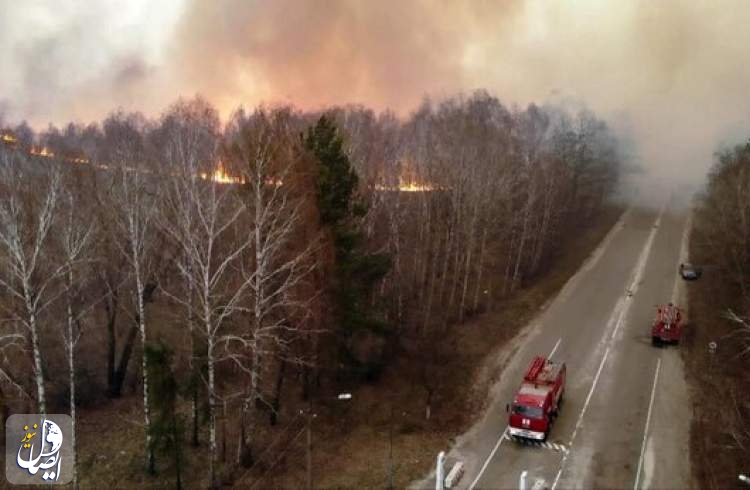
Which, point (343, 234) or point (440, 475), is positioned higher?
point (343, 234)

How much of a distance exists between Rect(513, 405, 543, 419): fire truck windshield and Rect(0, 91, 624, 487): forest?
13.6ft

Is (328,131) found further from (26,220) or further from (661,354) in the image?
(661,354)

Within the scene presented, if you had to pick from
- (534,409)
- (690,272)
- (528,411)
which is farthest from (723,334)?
(528,411)

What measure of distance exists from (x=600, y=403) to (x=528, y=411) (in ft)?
Answer: 16.9

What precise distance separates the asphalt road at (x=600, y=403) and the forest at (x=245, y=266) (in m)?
3.84

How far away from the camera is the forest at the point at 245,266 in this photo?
69.3ft

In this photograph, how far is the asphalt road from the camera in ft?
71.2

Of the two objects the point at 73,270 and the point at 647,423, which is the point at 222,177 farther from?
the point at 647,423

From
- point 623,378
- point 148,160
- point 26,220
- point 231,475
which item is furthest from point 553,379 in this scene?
point 148,160

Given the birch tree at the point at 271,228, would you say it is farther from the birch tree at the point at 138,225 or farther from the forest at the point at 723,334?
the forest at the point at 723,334

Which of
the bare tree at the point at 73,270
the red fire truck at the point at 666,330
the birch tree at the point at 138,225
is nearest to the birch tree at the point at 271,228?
the birch tree at the point at 138,225

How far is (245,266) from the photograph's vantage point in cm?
2459

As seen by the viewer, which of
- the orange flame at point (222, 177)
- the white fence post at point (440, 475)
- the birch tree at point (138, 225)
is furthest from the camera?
the orange flame at point (222, 177)

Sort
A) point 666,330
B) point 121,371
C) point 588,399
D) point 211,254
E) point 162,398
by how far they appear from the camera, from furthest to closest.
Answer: point 666,330
point 121,371
point 588,399
point 211,254
point 162,398
